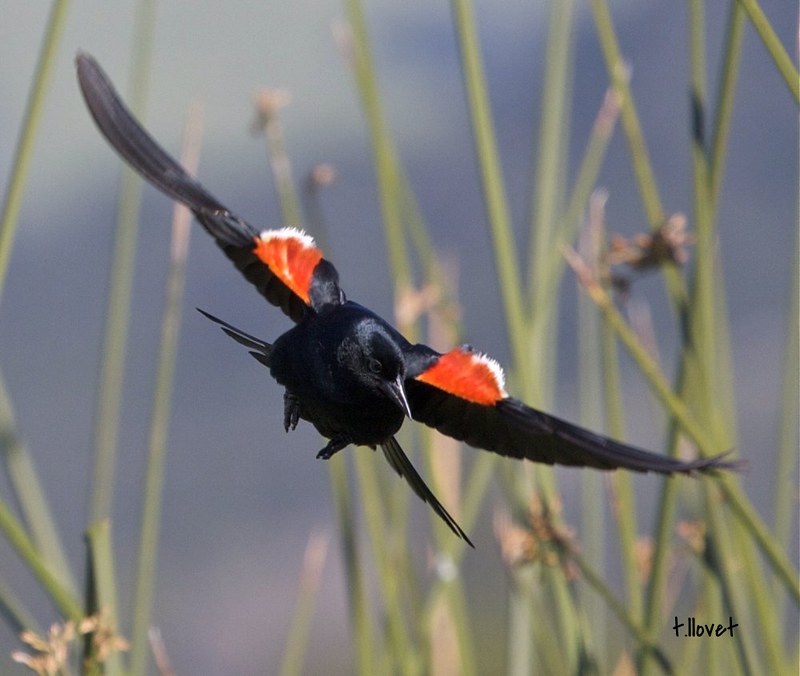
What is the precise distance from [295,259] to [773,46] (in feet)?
1.51

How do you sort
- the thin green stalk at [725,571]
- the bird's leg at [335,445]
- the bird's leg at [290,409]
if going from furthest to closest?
the thin green stalk at [725,571]
the bird's leg at [290,409]
the bird's leg at [335,445]

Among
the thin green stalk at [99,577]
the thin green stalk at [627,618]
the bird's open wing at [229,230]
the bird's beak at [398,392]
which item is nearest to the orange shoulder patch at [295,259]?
the bird's open wing at [229,230]

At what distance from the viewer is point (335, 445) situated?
0.90 meters

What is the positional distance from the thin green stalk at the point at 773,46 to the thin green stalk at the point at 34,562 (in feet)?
2.48

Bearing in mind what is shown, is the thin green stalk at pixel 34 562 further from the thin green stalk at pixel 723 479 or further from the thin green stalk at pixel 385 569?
the thin green stalk at pixel 723 479

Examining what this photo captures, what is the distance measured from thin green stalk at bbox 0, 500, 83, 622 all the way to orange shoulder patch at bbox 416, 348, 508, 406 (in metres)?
0.38

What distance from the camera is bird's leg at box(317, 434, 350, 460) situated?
87cm

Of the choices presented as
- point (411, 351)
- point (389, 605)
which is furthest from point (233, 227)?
point (389, 605)

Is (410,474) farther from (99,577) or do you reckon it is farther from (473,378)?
(99,577)

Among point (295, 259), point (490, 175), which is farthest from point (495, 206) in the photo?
point (295, 259)

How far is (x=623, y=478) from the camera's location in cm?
125

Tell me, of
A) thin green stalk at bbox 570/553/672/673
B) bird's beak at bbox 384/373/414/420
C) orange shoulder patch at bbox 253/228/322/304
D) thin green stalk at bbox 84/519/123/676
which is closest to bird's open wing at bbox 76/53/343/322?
orange shoulder patch at bbox 253/228/322/304

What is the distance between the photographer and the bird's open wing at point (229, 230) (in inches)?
40.1

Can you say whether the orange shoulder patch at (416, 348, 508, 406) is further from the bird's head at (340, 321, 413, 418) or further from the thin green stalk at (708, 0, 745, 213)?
the thin green stalk at (708, 0, 745, 213)
